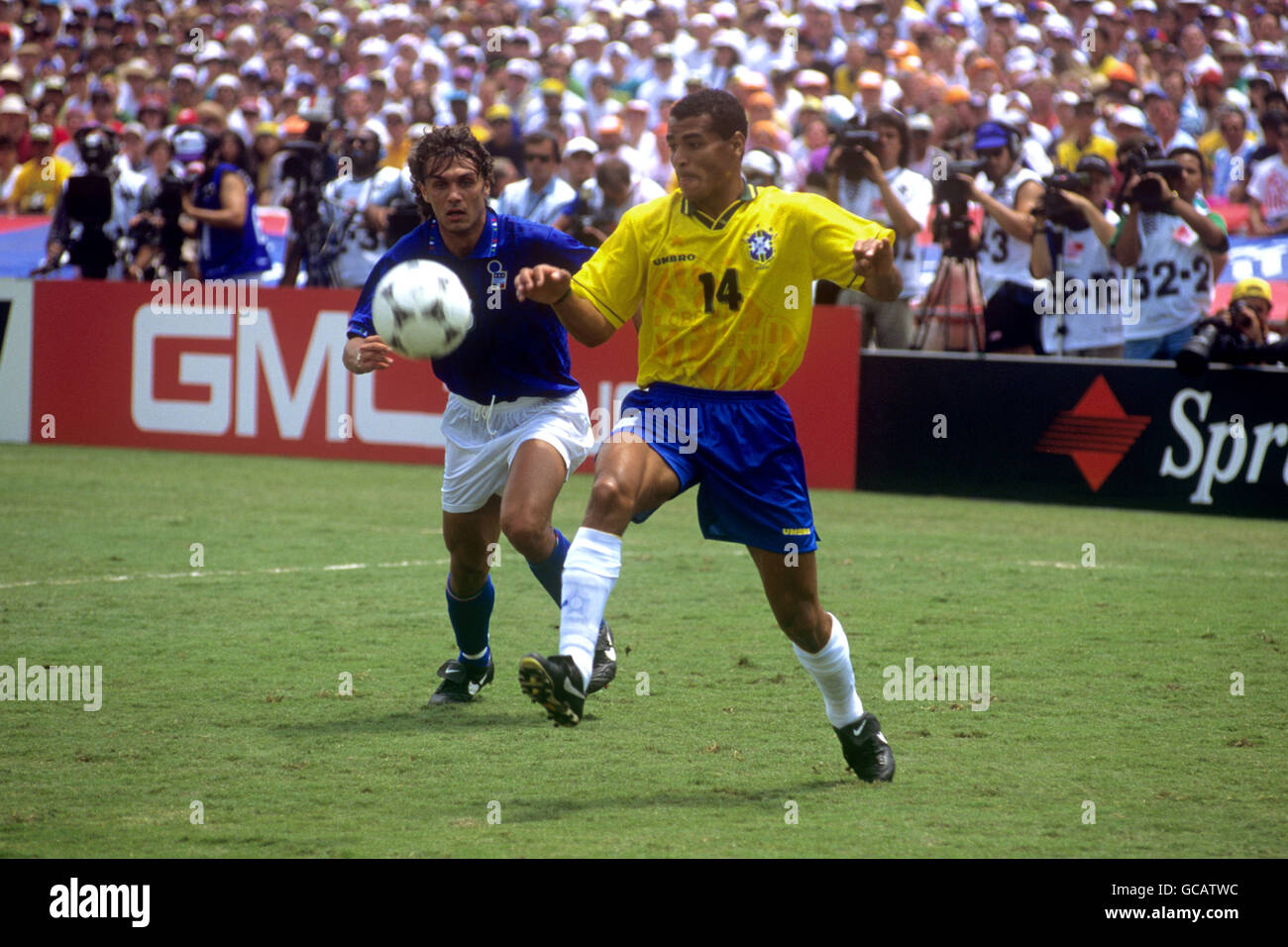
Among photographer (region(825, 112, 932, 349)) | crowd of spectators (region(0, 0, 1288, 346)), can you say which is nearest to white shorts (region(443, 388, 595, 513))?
crowd of spectators (region(0, 0, 1288, 346))

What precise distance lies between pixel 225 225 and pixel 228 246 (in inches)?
11.9

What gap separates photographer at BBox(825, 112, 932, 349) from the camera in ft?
40.7

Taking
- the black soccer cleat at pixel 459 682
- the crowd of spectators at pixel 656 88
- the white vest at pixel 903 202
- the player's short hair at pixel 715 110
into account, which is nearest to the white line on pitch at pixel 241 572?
the black soccer cleat at pixel 459 682

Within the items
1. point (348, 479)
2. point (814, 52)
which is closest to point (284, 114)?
point (814, 52)

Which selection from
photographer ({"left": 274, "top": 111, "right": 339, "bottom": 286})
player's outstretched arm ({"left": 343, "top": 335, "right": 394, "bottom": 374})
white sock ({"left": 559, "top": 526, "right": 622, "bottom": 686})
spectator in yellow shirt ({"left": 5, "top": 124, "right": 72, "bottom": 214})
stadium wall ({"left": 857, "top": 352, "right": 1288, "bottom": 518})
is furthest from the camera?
spectator in yellow shirt ({"left": 5, "top": 124, "right": 72, "bottom": 214})

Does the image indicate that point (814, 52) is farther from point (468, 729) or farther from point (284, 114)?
point (468, 729)

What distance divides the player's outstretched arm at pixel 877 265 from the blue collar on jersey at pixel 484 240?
5.91 feet

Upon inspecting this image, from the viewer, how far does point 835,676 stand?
537cm

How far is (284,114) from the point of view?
2066 cm

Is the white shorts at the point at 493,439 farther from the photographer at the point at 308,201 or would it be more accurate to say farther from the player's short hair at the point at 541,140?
the photographer at the point at 308,201

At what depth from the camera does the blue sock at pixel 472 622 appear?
6.59 metres

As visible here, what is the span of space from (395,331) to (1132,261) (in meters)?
7.97

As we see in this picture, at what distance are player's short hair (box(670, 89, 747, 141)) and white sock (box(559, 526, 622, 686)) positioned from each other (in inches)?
54.6

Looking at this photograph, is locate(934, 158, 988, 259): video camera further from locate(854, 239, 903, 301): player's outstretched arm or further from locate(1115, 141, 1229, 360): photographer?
locate(854, 239, 903, 301): player's outstretched arm
